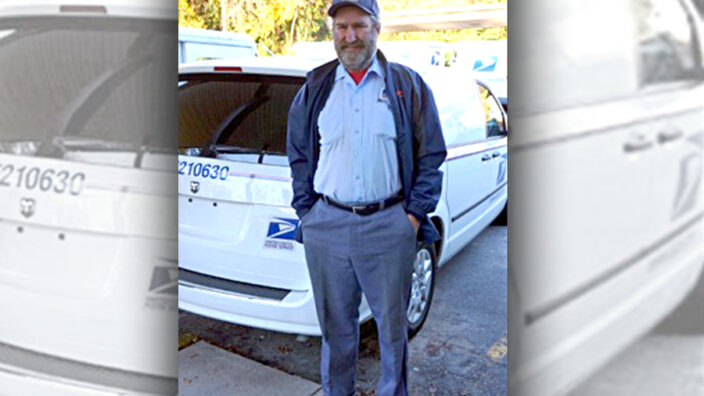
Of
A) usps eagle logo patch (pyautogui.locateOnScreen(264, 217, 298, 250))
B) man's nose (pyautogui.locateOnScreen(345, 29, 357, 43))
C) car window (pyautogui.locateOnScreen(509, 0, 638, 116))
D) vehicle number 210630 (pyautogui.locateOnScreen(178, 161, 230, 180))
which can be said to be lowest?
usps eagle logo patch (pyautogui.locateOnScreen(264, 217, 298, 250))

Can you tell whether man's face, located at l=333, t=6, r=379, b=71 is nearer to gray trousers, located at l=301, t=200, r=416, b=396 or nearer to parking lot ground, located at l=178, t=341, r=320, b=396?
gray trousers, located at l=301, t=200, r=416, b=396

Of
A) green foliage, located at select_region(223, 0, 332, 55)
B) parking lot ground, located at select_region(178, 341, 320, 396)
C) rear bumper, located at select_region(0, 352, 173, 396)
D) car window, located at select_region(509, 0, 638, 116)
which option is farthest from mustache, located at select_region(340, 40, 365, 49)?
green foliage, located at select_region(223, 0, 332, 55)

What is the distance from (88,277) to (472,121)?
102 inches

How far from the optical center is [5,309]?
2393mm

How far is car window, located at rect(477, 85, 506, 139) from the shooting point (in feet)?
14.5

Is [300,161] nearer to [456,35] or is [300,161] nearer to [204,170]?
[204,170]

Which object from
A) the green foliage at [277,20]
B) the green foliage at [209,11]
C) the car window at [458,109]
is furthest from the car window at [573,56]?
the green foliage at [277,20]

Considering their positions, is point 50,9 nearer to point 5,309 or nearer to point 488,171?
point 5,309

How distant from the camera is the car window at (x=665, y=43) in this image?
1670 mm

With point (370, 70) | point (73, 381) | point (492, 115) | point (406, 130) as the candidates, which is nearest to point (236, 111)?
point (370, 70)

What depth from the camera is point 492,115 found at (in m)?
4.60

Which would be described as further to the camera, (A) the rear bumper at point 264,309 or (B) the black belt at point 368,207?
(A) the rear bumper at point 264,309

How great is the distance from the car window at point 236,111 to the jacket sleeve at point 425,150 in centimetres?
74

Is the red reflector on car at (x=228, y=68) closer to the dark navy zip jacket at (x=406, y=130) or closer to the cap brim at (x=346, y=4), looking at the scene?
the dark navy zip jacket at (x=406, y=130)
